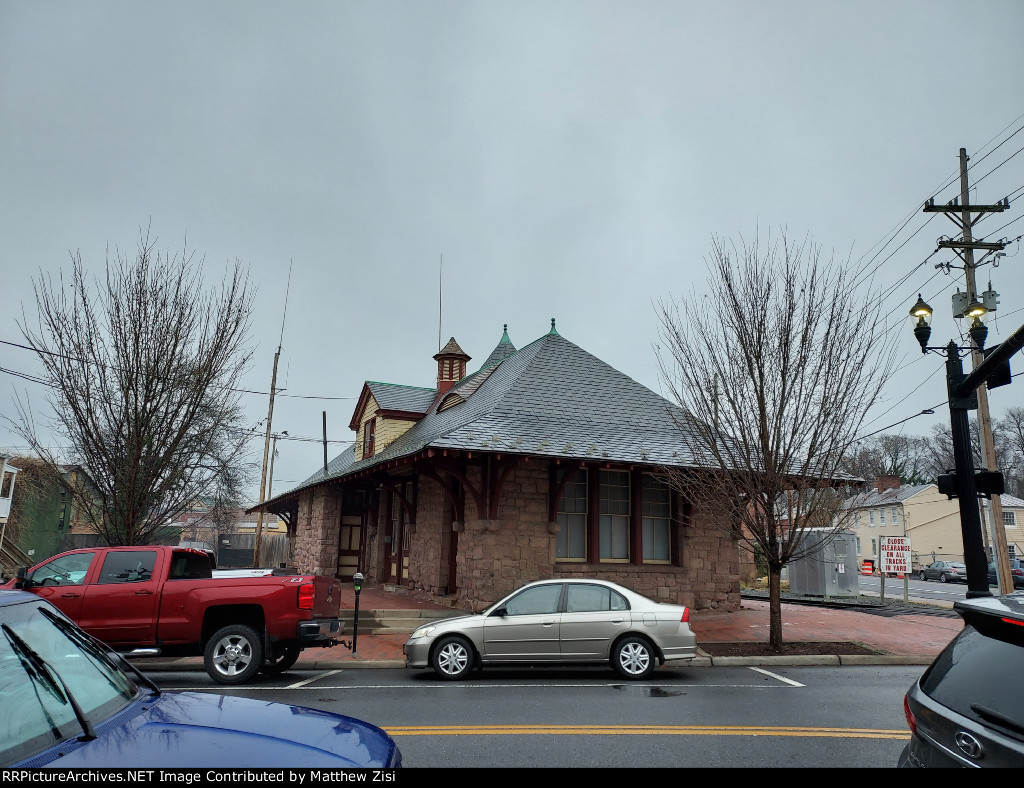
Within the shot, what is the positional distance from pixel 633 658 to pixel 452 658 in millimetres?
2536

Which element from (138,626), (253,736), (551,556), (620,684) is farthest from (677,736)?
(551,556)

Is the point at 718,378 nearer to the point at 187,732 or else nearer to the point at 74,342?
the point at 187,732

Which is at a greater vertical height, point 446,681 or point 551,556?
point 551,556

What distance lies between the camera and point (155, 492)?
1291 cm

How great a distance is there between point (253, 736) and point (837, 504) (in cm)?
1125

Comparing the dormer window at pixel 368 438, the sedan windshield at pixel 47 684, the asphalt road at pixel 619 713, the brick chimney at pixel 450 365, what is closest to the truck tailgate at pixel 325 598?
the asphalt road at pixel 619 713

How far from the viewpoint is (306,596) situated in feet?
29.1

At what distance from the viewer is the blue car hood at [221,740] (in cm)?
241

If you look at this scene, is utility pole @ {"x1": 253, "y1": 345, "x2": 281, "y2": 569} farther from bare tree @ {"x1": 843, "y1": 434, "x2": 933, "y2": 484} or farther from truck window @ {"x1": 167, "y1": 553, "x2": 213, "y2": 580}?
bare tree @ {"x1": 843, "y1": 434, "x2": 933, "y2": 484}

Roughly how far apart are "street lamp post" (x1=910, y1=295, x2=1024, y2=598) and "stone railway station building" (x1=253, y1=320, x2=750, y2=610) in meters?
4.43

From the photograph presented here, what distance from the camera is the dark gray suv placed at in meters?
2.66

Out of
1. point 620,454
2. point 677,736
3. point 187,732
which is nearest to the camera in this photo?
point 187,732

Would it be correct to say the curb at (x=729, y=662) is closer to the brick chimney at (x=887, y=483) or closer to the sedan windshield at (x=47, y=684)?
the sedan windshield at (x=47, y=684)

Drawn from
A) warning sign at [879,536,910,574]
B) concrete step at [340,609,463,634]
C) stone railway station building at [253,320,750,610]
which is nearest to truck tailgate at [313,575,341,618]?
stone railway station building at [253,320,750,610]
